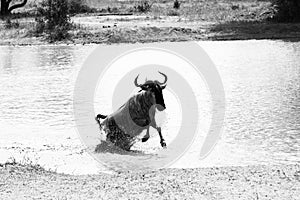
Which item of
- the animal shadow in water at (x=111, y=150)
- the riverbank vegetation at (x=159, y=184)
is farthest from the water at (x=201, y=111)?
the riverbank vegetation at (x=159, y=184)

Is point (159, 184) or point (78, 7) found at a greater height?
point (159, 184)

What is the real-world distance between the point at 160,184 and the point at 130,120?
3328mm

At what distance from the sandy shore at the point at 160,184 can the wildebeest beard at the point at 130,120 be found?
2.05m

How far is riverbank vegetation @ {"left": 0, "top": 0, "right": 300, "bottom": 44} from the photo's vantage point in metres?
36.3

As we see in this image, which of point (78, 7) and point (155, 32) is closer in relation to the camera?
point (155, 32)

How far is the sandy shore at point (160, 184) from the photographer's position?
27.7ft

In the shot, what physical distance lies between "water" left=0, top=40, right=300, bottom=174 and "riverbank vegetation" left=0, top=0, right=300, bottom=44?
5.78 metres

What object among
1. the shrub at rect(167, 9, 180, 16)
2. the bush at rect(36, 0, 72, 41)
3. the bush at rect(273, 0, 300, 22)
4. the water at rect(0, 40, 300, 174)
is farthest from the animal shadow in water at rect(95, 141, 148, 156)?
the shrub at rect(167, 9, 180, 16)

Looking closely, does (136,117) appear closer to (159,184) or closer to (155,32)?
(159,184)

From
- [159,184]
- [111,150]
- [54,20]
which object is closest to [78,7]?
[54,20]

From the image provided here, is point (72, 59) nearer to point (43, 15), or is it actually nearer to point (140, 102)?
point (43, 15)

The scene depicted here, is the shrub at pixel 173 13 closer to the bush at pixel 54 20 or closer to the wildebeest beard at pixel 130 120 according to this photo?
the bush at pixel 54 20

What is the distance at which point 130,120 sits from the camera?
479 inches

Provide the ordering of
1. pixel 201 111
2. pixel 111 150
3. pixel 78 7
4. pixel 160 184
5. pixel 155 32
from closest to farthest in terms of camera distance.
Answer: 1. pixel 160 184
2. pixel 111 150
3. pixel 201 111
4. pixel 155 32
5. pixel 78 7
